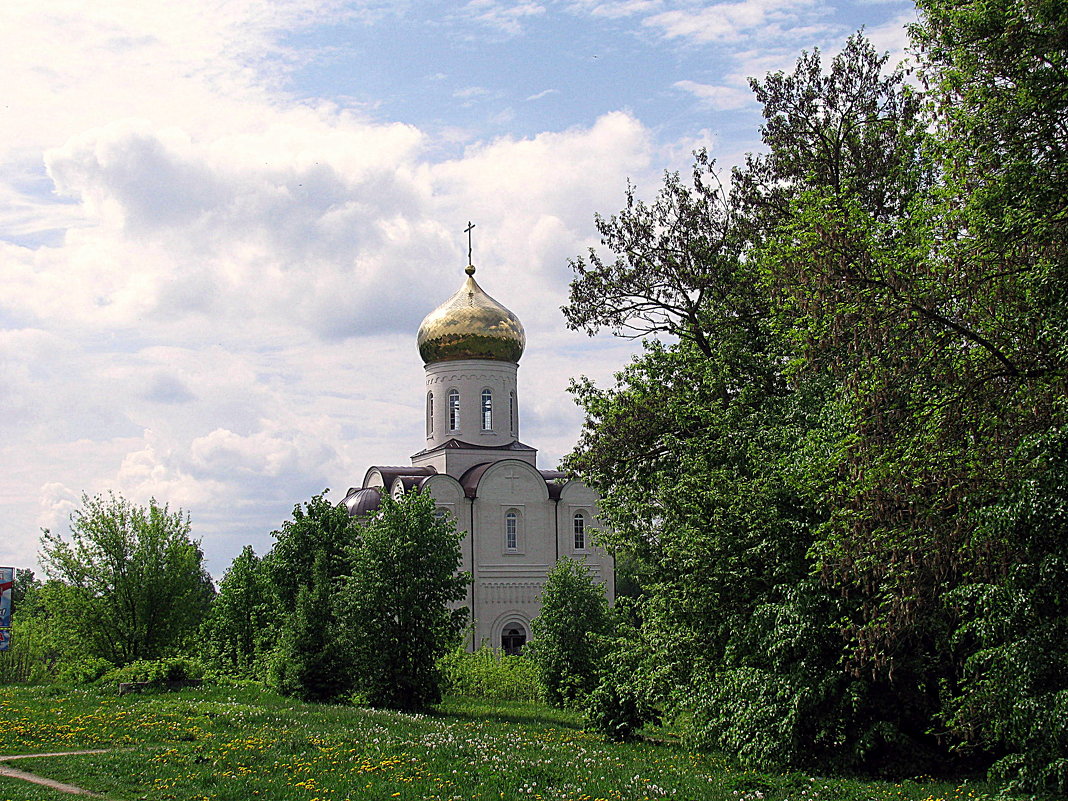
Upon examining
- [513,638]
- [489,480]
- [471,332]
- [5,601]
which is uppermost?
[471,332]

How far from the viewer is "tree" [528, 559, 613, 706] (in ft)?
78.8

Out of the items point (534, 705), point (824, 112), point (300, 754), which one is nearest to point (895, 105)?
point (824, 112)

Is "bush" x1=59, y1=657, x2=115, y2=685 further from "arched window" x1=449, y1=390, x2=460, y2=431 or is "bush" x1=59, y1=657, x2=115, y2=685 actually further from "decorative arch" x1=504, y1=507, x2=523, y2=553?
"arched window" x1=449, y1=390, x2=460, y2=431

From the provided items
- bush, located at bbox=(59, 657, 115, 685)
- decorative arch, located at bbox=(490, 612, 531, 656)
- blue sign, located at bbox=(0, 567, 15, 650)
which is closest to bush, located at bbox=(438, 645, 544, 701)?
bush, located at bbox=(59, 657, 115, 685)

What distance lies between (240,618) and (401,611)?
11984 millimetres

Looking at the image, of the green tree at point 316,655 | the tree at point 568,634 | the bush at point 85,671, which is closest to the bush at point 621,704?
the green tree at point 316,655

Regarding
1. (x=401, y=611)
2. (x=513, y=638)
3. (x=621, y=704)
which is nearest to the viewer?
(x=621, y=704)

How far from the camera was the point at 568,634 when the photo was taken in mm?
24203

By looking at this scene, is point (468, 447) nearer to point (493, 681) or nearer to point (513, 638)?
point (513, 638)

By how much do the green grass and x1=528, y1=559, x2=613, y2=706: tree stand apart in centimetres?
647

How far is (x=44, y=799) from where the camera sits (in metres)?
10.0

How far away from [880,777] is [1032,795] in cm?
284

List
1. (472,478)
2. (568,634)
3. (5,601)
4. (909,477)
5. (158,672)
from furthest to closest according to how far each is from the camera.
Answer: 1. (472,478)
2. (5,601)
3. (568,634)
4. (158,672)
5. (909,477)

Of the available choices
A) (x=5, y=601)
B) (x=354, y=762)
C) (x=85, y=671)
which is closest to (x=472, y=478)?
(x=5, y=601)
